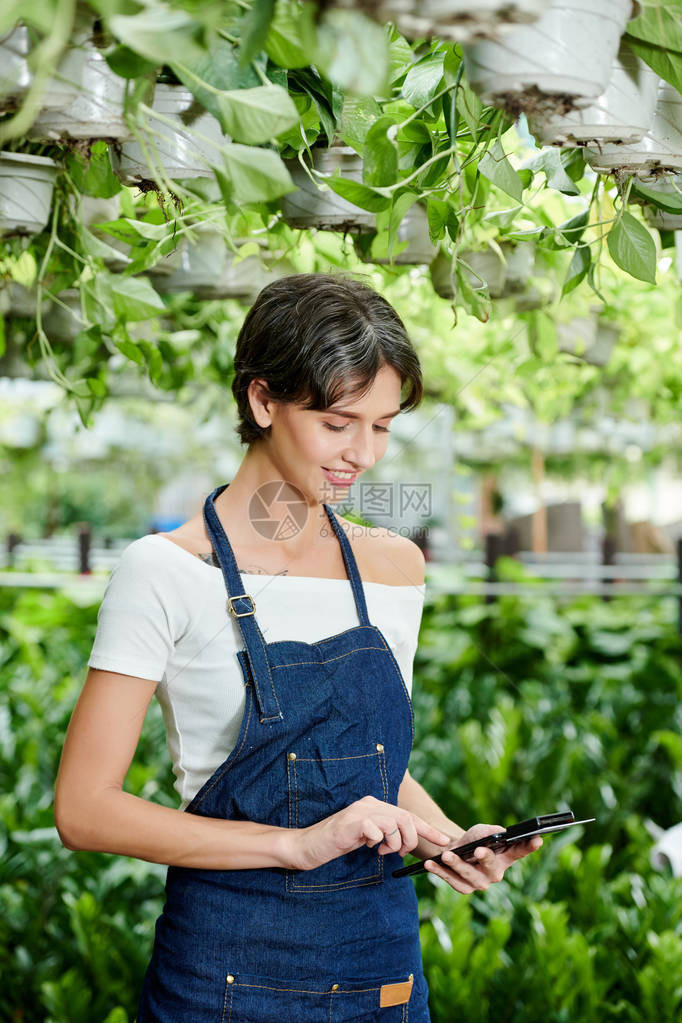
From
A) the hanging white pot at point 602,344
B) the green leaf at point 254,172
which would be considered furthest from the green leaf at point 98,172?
the hanging white pot at point 602,344

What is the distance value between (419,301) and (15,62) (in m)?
1.65

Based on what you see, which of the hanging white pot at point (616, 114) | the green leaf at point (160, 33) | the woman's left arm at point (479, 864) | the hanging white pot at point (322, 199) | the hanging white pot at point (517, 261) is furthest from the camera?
the hanging white pot at point (517, 261)

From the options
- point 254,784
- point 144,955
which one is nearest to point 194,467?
point 144,955

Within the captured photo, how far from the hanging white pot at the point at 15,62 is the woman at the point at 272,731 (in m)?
0.49

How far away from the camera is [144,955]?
2080mm

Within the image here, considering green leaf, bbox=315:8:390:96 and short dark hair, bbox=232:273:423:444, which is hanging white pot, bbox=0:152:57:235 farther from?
green leaf, bbox=315:8:390:96

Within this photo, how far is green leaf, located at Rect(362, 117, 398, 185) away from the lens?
885 mm

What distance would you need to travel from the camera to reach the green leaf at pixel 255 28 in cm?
59

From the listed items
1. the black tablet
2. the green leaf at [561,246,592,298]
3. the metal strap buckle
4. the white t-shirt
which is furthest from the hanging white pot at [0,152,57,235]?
the black tablet

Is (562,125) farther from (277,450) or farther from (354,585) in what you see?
(354,585)

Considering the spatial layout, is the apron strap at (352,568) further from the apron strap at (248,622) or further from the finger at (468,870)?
the finger at (468,870)

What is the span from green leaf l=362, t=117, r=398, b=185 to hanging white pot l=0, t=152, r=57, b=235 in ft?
1.47

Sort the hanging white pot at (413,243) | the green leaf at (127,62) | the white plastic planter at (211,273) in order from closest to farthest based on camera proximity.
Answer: the green leaf at (127,62)
the hanging white pot at (413,243)
the white plastic planter at (211,273)

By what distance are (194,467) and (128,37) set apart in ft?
47.1
